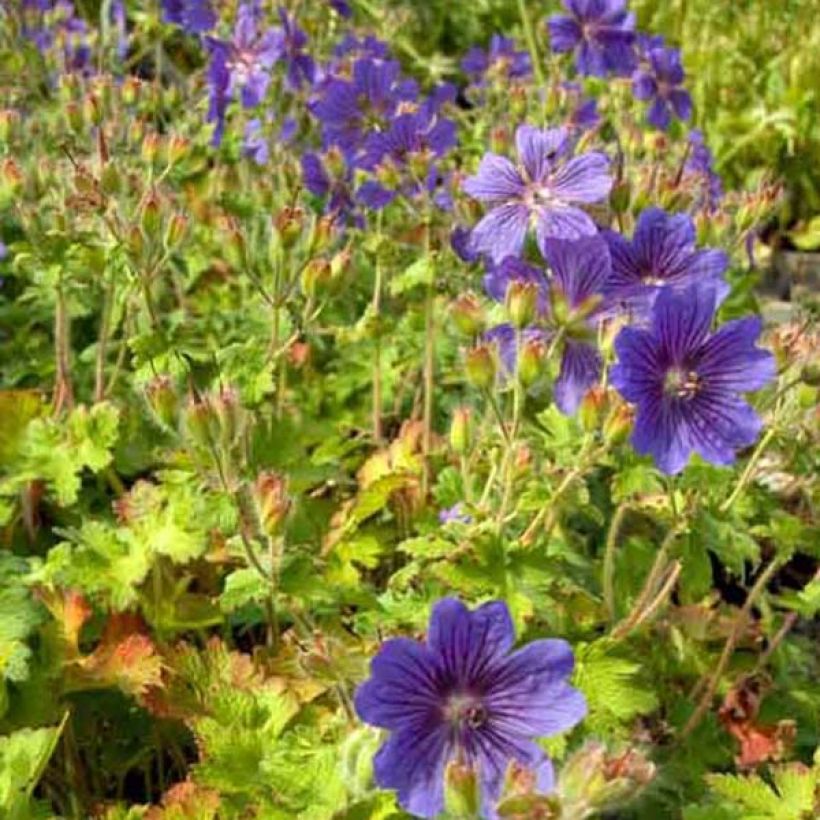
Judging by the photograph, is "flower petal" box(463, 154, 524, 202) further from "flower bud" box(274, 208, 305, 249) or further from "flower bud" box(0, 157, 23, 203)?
"flower bud" box(0, 157, 23, 203)

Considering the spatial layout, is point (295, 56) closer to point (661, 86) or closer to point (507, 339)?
point (661, 86)

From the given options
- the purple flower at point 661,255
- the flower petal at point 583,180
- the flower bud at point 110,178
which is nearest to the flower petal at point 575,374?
the purple flower at point 661,255

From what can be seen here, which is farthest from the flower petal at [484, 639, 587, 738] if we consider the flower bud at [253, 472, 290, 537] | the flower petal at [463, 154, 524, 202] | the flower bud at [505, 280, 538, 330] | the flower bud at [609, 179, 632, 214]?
the flower bud at [609, 179, 632, 214]

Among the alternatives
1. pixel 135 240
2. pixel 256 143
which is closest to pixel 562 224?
pixel 135 240

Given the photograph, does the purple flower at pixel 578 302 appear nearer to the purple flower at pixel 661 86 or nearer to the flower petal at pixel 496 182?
the flower petal at pixel 496 182

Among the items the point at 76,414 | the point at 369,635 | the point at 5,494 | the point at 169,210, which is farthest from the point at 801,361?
the point at 5,494
